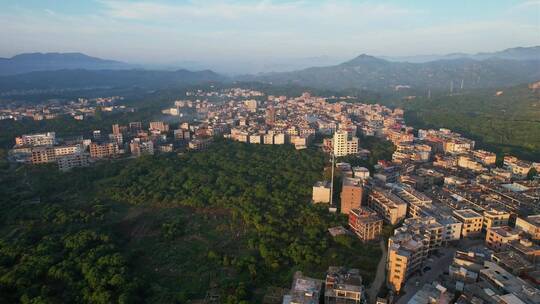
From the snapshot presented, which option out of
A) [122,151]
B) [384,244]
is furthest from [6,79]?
[384,244]

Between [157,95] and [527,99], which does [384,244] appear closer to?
[527,99]

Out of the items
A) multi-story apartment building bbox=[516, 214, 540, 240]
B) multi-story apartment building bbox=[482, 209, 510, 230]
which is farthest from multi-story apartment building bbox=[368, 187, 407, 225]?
multi-story apartment building bbox=[516, 214, 540, 240]

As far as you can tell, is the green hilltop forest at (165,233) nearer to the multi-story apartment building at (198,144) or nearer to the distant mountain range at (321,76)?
the multi-story apartment building at (198,144)

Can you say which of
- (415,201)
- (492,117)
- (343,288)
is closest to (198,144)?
(415,201)

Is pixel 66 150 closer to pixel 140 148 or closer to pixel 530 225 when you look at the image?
pixel 140 148

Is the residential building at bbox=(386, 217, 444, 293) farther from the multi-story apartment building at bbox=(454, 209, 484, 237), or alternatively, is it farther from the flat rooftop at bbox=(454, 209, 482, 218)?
the flat rooftop at bbox=(454, 209, 482, 218)

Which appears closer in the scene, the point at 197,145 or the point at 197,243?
the point at 197,243
